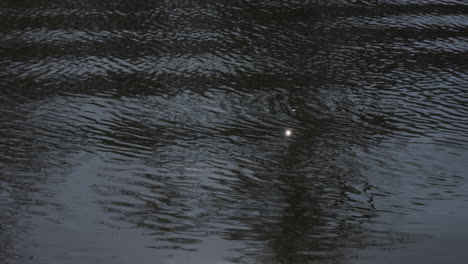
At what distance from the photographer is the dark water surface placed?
8234 millimetres

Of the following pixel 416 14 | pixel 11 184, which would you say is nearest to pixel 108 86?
pixel 11 184

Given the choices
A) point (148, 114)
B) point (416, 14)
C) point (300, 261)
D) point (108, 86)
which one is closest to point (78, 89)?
point (108, 86)

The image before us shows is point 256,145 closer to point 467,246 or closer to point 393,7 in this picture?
point 467,246

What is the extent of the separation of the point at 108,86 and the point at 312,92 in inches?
150

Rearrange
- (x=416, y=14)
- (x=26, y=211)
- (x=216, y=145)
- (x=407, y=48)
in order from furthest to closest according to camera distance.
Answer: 1. (x=416, y=14)
2. (x=407, y=48)
3. (x=216, y=145)
4. (x=26, y=211)

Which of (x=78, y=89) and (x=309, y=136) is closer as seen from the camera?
(x=309, y=136)

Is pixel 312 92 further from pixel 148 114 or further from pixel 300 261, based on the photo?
pixel 300 261

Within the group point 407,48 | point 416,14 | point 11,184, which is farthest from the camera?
point 416,14

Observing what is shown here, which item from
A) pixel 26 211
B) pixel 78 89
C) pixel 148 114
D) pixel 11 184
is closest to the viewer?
pixel 26 211

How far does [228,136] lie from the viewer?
36.7ft

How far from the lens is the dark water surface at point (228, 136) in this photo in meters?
8.23

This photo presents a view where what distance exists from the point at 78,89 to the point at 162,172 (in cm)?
390

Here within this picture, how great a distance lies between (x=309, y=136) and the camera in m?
11.3

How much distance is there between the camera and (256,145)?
10.9m
